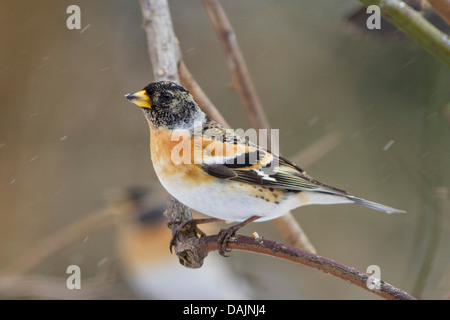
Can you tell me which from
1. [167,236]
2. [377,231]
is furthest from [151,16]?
[377,231]

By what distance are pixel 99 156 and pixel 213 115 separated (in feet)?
5.21

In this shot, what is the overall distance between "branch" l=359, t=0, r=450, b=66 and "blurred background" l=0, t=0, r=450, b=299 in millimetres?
1872

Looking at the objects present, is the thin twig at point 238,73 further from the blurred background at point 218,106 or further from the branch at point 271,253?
the blurred background at point 218,106

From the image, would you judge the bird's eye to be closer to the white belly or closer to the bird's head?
the bird's head

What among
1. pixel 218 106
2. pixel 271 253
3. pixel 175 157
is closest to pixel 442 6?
pixel 271 253

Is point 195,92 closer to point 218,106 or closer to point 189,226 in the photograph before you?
point 189,226

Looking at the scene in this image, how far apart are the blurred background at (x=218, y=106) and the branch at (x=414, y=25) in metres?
1.87

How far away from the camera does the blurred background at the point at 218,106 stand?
309 cm

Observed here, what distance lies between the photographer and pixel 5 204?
314 cm

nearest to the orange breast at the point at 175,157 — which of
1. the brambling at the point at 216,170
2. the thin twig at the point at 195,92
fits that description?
the brambling at the point at 216,170

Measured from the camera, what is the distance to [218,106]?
3361mm

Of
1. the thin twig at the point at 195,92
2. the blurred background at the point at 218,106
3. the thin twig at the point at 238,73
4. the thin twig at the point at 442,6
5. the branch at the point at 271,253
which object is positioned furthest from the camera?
the blurred background at the point at 218,106

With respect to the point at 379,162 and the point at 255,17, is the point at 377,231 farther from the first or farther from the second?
the point at 255,17

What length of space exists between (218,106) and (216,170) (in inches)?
80.6
